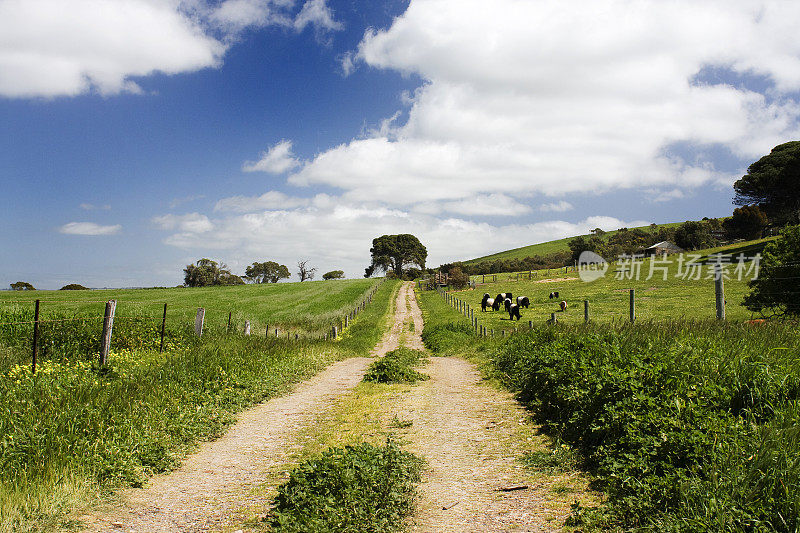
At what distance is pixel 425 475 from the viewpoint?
538cm

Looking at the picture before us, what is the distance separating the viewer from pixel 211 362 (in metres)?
10.3

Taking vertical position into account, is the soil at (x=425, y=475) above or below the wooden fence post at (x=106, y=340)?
below

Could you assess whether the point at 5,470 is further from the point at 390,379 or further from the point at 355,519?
the point at 390,379

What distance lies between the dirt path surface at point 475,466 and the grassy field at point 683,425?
1.62 feet

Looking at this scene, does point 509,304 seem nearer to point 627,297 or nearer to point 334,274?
point 627,297

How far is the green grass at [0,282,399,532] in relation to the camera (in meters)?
4.77

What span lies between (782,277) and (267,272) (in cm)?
11415

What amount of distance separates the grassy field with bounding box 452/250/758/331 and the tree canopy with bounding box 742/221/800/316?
4.42m

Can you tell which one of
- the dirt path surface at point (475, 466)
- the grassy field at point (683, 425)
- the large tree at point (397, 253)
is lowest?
the dirt path surface at point (475, 466)

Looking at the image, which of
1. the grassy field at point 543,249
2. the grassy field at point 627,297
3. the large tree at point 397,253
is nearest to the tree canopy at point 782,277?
the grassy field at point 627,297

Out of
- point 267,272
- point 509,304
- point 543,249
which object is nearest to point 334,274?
point 267,272

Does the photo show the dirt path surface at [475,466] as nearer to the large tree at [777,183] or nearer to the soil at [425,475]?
the soil at [425,475]

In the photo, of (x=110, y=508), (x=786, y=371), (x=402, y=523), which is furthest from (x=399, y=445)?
(x=786, y=371)

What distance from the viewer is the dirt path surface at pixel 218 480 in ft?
14.8
